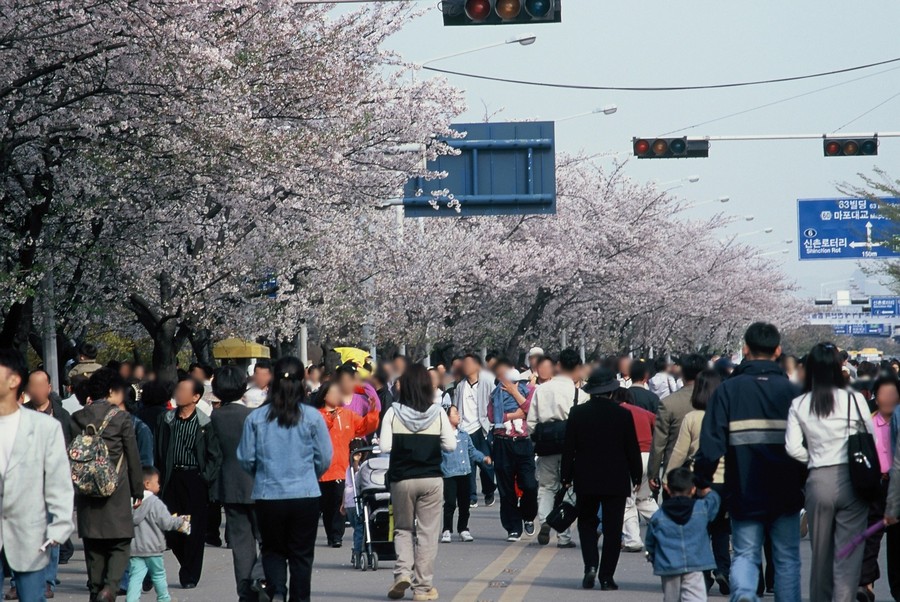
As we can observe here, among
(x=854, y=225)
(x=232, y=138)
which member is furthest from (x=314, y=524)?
(x=854, y=225)

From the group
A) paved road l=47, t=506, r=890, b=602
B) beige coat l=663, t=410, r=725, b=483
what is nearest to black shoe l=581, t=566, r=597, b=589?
paved road l=47, t=506, r=890, b=602

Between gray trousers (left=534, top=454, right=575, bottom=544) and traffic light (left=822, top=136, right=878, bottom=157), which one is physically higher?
traffic light (left=822, top=136, right=878, bottom=157)

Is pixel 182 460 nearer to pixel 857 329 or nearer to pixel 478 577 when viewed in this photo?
pixel 478 577

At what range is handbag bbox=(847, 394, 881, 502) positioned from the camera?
8125 millimetres

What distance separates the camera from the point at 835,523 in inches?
328

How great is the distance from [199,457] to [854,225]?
4036 centimetres

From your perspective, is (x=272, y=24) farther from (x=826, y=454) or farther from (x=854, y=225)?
(x=854, y=225)

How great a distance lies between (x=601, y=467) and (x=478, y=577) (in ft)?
5.05

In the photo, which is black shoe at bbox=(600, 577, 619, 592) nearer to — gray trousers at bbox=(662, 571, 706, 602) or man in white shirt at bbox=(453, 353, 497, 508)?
gray trousers at bbox=(662, 571, 706, 602)

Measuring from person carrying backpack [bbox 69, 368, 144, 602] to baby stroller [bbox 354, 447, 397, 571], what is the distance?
283 centimetres

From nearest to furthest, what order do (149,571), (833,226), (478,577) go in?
(149,571) → (478,577) → (833,226)

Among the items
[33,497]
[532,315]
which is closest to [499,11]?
[33,497]

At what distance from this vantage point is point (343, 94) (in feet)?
62.9

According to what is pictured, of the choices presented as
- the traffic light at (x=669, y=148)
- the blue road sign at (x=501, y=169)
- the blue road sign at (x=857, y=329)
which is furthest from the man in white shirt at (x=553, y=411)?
the blue road sign at (x=857, y=329)
